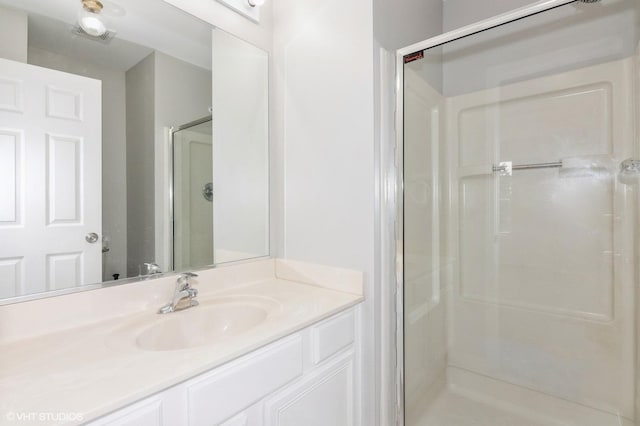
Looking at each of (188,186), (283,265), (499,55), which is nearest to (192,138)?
(188,186)

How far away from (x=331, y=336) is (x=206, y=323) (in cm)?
47

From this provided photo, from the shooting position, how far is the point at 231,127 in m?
1.51

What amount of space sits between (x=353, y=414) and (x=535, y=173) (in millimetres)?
1483

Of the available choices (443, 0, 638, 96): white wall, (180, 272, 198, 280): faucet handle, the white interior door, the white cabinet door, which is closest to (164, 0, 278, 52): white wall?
the white interior door

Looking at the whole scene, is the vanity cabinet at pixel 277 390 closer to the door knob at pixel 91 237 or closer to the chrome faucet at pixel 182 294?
the chrome faucet at pixel 182 294

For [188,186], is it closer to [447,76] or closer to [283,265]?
[283,265]

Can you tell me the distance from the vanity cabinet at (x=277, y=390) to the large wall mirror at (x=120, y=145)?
1.89ft

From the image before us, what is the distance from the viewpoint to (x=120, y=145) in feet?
3.62

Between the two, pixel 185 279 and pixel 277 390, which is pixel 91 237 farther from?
pixel 277 390

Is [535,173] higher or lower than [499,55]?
lower

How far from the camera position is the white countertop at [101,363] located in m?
0.58

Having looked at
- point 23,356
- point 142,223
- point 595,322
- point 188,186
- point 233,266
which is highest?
point 188,186

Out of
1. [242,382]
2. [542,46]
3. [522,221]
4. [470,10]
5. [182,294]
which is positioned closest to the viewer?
[242,382]

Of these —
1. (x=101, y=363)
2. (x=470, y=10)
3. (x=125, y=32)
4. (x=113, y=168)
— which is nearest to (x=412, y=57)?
(x=470, y=10)
